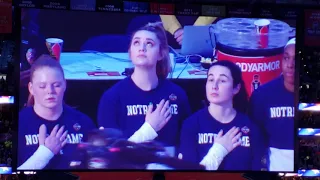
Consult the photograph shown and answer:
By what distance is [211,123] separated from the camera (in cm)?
1225

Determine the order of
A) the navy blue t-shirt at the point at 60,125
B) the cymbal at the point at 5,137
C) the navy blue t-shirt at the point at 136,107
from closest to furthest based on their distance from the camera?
the navy blue t-shirt at the point at 60,125
the navy blue t-shirt at the point at 136,107
the cymbal at the point at 5,137

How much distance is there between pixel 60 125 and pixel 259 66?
3.89 m

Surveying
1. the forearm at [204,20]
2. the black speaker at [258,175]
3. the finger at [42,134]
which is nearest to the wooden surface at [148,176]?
the black speaker at [258,175]

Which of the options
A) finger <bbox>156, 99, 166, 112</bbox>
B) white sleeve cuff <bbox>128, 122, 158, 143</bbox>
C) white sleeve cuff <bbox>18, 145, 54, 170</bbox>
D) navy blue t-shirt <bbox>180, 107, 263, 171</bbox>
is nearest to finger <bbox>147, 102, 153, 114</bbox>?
finger <bbox>156, 99, 166, 112</bbox>

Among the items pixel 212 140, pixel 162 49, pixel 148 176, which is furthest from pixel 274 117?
pixel 148 176

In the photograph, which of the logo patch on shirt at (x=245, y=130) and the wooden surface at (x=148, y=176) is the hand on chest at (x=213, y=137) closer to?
the logo patch on shirt at (x=245, y=130)

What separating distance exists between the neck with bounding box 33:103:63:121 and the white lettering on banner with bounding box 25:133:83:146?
0.38 m

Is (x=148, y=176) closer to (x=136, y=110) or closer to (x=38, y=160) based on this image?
(x=136, y=110)

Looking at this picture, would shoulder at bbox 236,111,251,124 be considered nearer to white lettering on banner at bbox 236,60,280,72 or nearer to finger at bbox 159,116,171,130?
white lettering on banner at bbox 236,60,280,72

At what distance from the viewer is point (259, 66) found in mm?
12422

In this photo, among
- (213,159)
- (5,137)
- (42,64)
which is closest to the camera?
(42,64)

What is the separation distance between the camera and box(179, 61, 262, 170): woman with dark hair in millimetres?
12180

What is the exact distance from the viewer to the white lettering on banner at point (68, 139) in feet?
38.4

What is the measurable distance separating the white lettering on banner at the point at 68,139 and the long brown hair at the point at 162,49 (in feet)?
6.14
